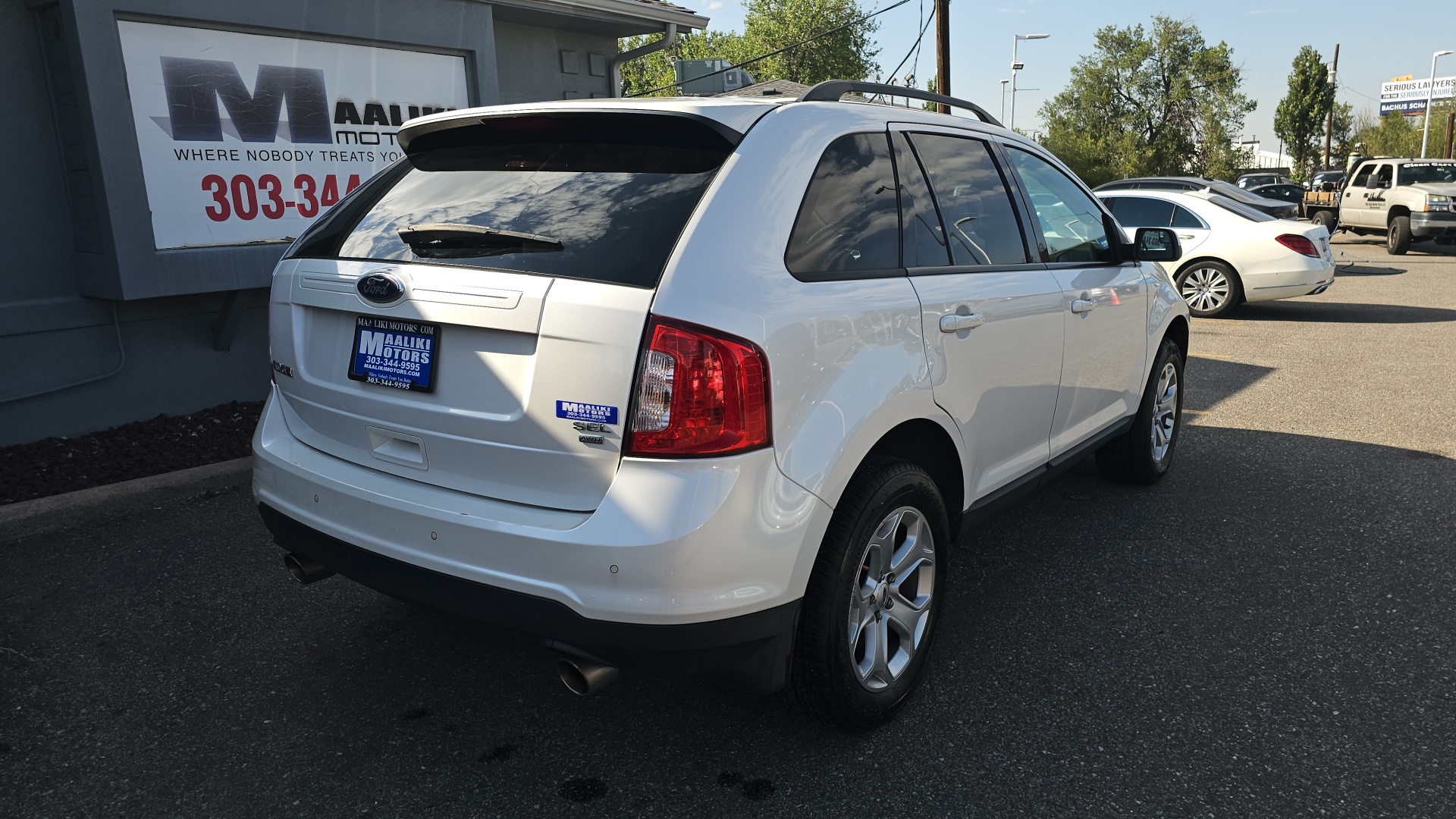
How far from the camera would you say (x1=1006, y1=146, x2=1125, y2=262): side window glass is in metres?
3.93

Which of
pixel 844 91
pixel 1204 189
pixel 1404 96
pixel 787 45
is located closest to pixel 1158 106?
pixel 787 45

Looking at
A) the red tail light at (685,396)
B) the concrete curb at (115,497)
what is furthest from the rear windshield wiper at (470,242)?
the concrete curb at (115,497)

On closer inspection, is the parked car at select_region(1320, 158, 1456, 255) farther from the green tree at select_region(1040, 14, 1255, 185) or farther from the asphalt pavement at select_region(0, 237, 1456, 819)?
the green tree at select_region(1040, 14, 1255, 185)

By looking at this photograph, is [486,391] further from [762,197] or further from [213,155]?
[213,155]

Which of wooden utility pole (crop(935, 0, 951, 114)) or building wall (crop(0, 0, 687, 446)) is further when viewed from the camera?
wooden utility pole (crop(935, 0, 951, 114))

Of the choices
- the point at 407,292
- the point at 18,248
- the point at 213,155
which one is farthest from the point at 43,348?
the point at 407,292

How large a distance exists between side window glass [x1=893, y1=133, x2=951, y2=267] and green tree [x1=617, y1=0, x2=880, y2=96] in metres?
62.9

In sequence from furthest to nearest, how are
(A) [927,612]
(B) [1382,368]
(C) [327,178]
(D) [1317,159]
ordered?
(D) [1317,159]
(B) [1382,368]
(C) [327,178]
(A) [927,612]

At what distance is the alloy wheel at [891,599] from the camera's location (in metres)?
2.77

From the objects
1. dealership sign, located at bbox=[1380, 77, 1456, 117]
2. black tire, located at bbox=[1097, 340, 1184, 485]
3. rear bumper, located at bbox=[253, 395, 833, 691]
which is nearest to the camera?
rear bumper, located at bbox=[253, 395, 833, 691]

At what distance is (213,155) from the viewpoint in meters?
6.46

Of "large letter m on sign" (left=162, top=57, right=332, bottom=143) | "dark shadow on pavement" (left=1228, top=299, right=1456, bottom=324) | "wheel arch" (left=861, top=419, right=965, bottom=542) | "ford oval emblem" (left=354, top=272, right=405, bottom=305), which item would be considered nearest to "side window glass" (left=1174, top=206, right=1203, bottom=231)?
"dark shadow on pavement" (left=1228, top=299, right=1456, bottom=324)

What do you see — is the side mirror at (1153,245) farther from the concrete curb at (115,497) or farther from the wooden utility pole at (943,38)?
the wooden utility pole at (943,38)

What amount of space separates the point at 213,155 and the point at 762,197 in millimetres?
5370
